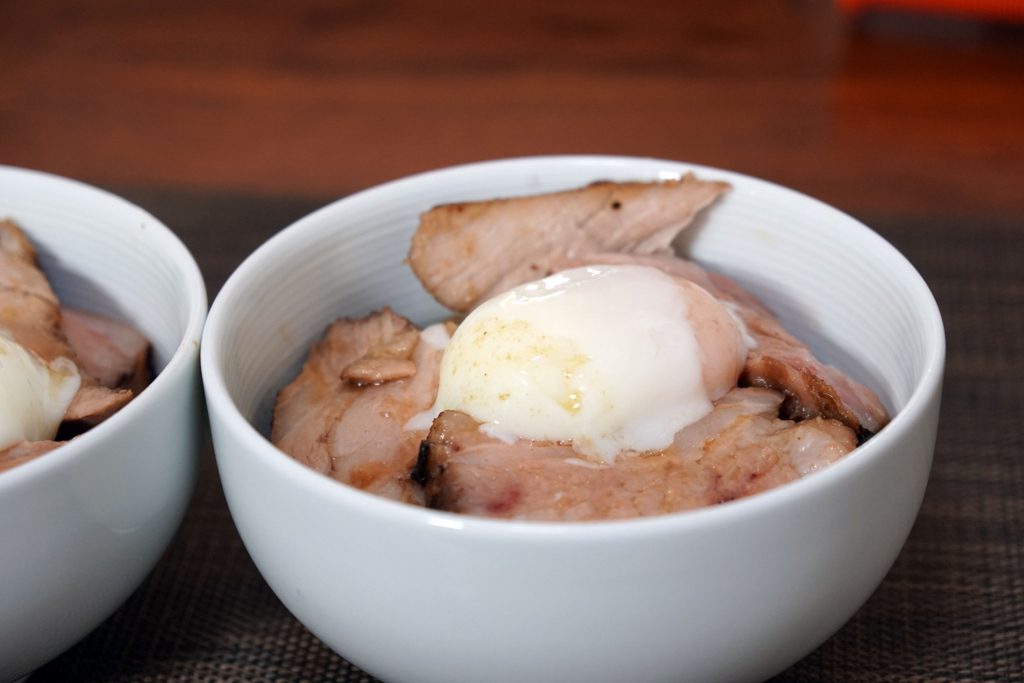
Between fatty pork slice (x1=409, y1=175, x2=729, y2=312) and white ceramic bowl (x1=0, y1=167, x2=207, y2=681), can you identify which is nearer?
white ceramic bowl (x1=0, y1=167, x2=207, y2=681)

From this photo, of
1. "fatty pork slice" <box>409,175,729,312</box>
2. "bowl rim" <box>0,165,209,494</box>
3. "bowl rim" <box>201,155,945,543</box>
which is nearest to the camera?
"bowl rim" <box>201,155,945,543</box>

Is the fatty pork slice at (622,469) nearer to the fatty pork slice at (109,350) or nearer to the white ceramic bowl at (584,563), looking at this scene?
the white ceramic bowl at (584,563)

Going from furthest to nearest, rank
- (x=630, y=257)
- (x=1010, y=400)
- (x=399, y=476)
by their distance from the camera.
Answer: (x=1010, y=400) → (x=630, y=257) → (x=399, y=476)

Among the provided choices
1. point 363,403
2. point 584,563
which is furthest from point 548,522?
point 363,403

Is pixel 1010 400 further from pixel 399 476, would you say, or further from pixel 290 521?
pixel 290 521

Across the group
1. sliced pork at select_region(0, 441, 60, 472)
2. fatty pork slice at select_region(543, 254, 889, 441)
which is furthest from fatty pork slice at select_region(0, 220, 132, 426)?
fatty pork slice at select_region(543, 254, 889, 441)

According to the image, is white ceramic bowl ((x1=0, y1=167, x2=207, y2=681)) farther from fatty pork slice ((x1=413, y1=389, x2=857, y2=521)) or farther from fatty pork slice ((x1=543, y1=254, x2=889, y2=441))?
→ fatty pork slice ((x1=543, y1=254, x2=889, y2=441))

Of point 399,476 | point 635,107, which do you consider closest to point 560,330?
point 399,476
